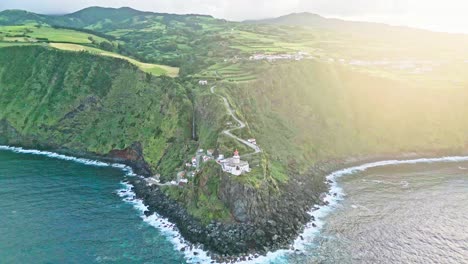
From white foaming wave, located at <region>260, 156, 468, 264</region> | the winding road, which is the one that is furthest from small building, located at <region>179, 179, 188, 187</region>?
white foaming wave, located at <region>260, 156, 468, 264</region>

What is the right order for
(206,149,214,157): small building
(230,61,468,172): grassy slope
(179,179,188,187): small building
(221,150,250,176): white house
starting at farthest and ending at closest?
1. (230,61,468,172): grassy slope
2. (206,149,214,157): small building
3. (179,179,188,187): small building
4. (221,150,250,176): white house

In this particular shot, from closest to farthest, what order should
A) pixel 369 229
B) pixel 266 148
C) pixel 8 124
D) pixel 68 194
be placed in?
pixel 369 229, pixel 68 194, pixel 266 148, pixel 8 124

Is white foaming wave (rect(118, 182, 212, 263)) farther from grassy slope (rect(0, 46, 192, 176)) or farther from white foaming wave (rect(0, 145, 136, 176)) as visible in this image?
white foaming wave (rect(0, 145, 136, 176))

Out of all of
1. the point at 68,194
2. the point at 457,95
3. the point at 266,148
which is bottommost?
the point at 68,194

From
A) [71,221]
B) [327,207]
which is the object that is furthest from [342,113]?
[71,221]

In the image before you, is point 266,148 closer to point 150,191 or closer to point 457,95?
point 150,191

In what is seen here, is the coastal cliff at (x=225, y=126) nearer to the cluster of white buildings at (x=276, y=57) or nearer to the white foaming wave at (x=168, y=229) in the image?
the white foaming wave at (x=168, y=229)

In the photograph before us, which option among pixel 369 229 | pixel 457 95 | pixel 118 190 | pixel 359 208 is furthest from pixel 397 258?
pixel 457 95
